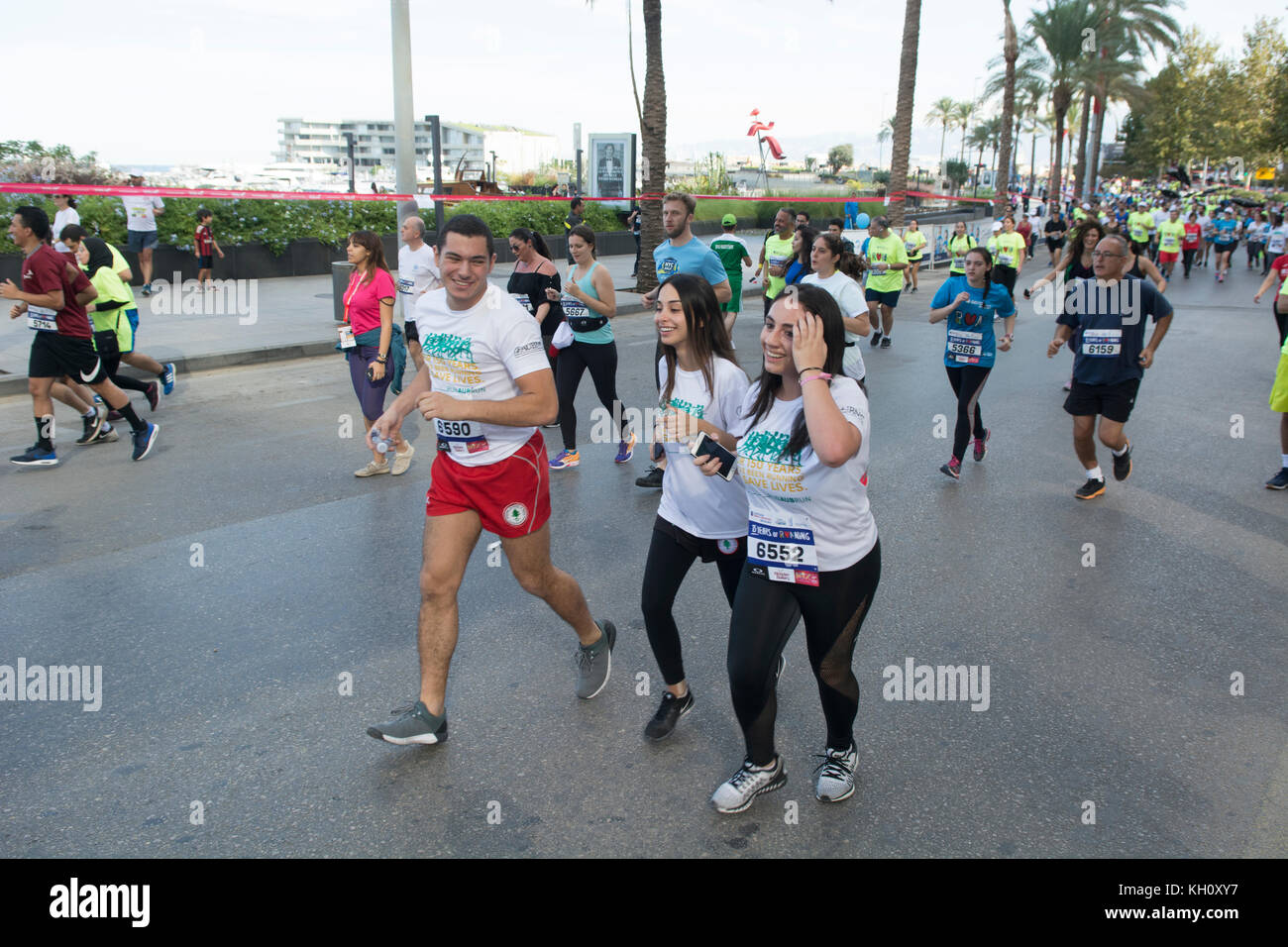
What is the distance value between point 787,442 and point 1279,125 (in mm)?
32669

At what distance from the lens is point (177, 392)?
9.99 m

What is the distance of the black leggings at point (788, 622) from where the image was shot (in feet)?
9.83

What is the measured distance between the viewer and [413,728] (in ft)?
11.7

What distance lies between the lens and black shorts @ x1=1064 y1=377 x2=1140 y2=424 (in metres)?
6.65

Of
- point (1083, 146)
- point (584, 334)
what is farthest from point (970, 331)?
point (1083, 146)

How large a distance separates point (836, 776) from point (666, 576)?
91cm

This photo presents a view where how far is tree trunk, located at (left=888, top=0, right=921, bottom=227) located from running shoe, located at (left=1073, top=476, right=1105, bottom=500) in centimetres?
2001

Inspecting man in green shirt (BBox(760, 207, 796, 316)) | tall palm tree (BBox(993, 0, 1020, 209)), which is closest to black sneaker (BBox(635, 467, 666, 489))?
man in green shirt (BBox(760, 207, 796, 316))

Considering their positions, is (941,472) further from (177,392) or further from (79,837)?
(177,392)

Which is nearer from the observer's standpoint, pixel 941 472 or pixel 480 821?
pixel 480 821

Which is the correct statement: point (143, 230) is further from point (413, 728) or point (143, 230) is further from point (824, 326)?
point (824, 326)

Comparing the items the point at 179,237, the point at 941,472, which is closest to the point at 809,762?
the point at 941,472
